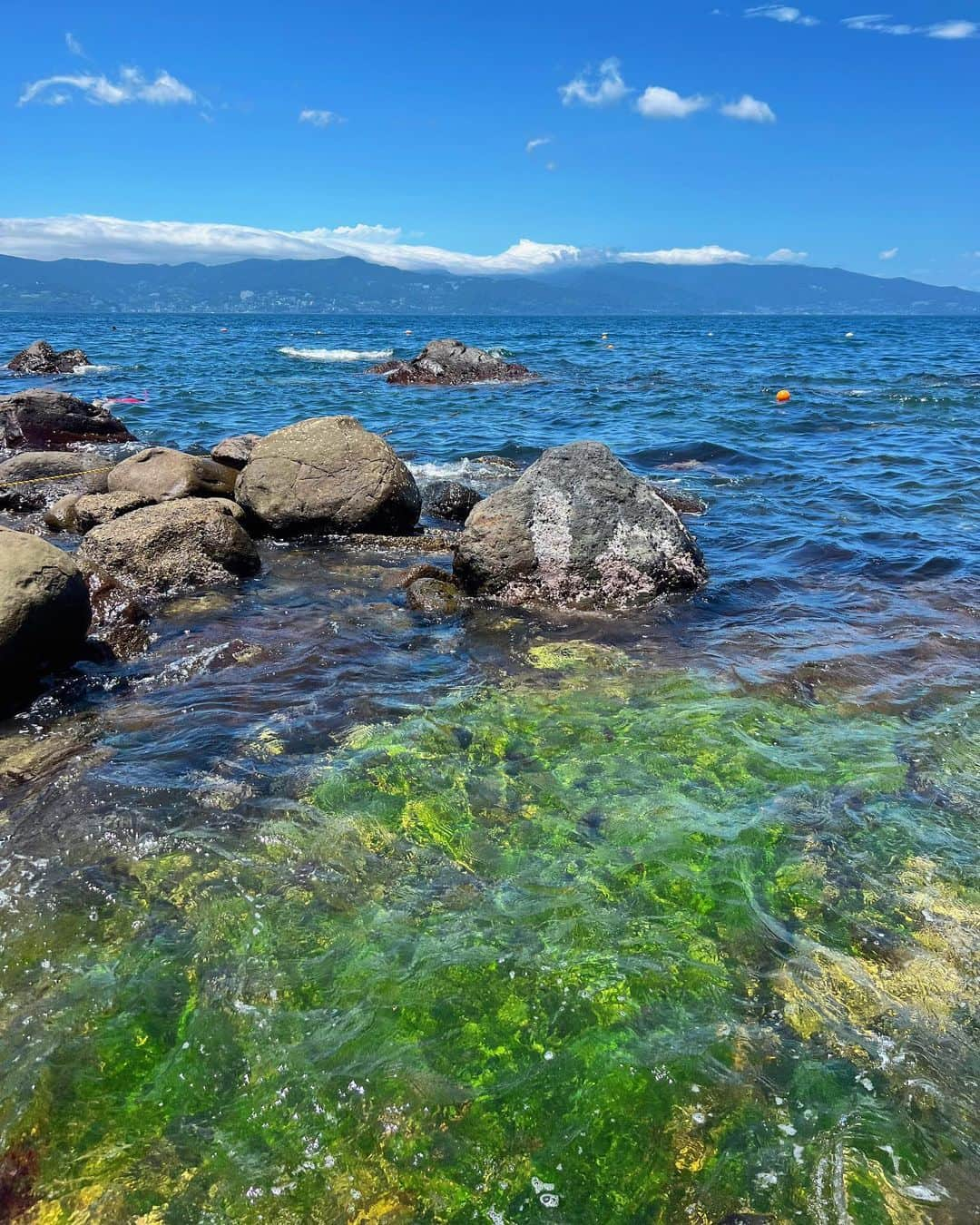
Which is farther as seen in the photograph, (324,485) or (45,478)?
(45,478)

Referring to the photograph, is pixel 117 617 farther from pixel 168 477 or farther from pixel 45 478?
pixel 45 478

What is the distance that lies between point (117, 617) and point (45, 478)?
719 cm

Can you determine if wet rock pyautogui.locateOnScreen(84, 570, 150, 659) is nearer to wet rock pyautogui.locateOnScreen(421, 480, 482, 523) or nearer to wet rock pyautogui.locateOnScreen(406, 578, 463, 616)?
wet rock pyautogui.locateOnScreen(406, 578, 463, 616)

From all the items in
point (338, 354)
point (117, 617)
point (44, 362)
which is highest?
point (338, 354)

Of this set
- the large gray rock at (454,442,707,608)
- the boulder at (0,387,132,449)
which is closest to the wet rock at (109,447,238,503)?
the large gray rock at (454,442,707,608)

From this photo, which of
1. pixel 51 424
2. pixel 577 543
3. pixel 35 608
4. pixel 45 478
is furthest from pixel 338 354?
pixel 35 608

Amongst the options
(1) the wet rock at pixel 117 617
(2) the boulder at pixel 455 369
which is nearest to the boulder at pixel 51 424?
(1) the wet rock at pixel 117 617

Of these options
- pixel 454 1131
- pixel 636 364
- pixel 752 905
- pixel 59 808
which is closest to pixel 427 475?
pixel 59 808

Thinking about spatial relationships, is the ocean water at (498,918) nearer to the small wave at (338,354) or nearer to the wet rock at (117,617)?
the wet rock at (117,617)

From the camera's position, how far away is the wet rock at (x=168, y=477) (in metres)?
10.9

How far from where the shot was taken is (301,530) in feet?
36.8

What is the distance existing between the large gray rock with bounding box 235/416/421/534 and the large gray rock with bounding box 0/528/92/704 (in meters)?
4.38

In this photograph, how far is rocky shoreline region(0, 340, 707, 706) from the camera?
6.78 metres

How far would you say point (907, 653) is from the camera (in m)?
7.40
